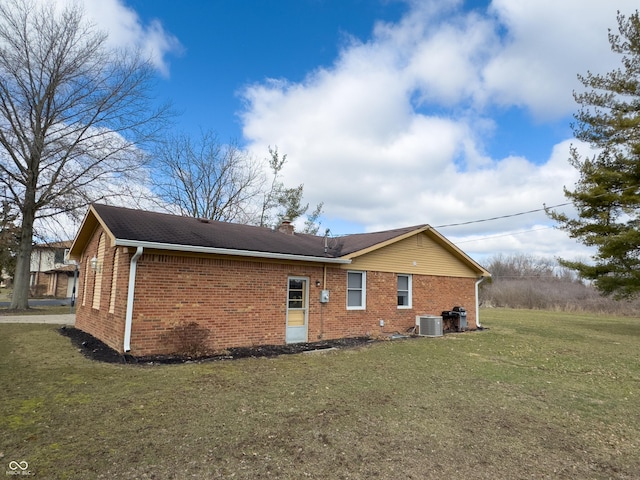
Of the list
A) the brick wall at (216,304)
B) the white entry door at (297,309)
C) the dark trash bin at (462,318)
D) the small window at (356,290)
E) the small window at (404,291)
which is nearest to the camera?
the brick wall at (216,304)

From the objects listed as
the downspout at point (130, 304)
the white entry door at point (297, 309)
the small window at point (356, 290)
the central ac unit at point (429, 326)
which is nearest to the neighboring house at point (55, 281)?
the white entry door at point (297, 309)

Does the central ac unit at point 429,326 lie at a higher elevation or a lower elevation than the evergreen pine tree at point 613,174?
lower

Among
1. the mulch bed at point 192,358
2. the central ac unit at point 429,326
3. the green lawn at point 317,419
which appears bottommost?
the green lawn at point 317,419

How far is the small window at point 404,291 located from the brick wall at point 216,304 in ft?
1.55

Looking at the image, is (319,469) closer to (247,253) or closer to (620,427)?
(620,427)

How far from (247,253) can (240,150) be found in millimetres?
20735

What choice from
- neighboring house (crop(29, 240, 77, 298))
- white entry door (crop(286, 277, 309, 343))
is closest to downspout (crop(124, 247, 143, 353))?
white entry door (crop(286, 277, 309, 343))

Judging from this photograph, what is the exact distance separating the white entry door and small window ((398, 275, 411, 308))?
14.0 feet

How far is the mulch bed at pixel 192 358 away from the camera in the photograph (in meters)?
8.05

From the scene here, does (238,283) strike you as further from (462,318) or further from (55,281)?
(55,281)

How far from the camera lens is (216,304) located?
938 centimetres

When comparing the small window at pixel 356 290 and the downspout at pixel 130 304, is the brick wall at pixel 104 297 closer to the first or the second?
the downspout at pixel 130 304

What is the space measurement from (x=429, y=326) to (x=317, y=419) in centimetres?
957

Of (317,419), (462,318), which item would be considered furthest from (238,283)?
(462,318)
